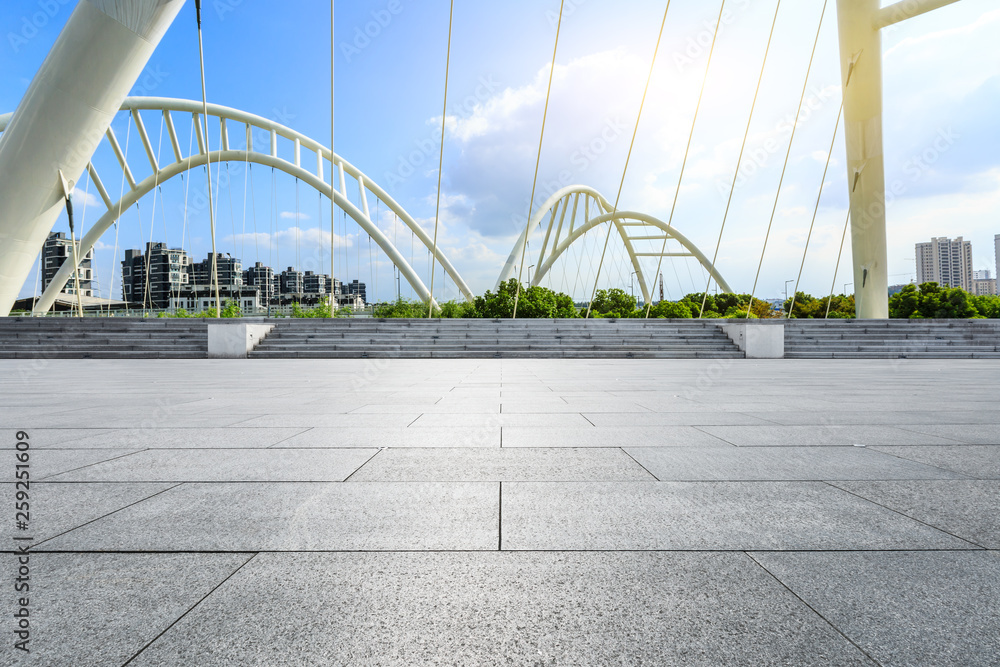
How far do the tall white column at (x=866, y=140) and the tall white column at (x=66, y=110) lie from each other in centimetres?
3058

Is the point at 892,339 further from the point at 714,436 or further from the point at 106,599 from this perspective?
the point at 106,599

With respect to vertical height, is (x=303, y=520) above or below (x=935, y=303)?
below

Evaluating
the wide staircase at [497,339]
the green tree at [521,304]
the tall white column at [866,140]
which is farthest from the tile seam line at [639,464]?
the green tree at [521,304]

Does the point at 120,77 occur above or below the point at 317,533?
above

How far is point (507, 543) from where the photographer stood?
8.42 ft

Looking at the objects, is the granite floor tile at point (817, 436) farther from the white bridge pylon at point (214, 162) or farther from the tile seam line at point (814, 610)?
the white bridge pylon at point (214, 162)

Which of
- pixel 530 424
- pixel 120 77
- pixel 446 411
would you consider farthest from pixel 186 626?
pixel 120 77

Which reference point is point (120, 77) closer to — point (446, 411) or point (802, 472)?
point (446, 411)

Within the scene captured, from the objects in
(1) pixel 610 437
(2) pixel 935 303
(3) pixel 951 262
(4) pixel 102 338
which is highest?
(3) pixel 951 262

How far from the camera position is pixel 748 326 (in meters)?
19.1

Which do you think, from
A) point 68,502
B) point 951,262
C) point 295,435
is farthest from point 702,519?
point 951,262

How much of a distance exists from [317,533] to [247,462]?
1789mm

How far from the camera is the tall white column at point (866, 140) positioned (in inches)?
1029

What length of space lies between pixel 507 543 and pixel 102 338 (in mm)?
23635
